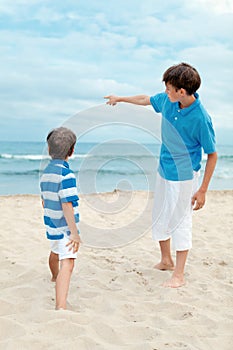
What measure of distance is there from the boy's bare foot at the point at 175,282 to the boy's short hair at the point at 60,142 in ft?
4.79

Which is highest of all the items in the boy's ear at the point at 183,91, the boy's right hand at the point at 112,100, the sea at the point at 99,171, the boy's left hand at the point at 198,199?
the boy's ear at the point at 183,91

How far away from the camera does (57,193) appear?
9.20ft

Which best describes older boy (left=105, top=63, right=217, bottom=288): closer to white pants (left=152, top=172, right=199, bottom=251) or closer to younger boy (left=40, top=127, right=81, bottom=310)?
white pants (left=152, top=172, right=199, bottom=251)

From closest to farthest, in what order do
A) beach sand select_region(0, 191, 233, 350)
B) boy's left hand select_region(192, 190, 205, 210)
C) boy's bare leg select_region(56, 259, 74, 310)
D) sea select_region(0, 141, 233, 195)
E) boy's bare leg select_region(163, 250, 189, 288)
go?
beach sand select_region(0, 191, 233, 350)
boy's bare leg select_region(56, 259, 74, 310)
boy's left hand select_region(192, 190, 205, 210)
boy's bare leg select_region(163, 250, 189, 288)
sea select_region(0, 141, 233, 195)

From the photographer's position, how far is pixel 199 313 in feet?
9.98

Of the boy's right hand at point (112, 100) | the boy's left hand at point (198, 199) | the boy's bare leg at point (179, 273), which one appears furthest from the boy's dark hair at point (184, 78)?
the boy's bare leg at point (179, 273)

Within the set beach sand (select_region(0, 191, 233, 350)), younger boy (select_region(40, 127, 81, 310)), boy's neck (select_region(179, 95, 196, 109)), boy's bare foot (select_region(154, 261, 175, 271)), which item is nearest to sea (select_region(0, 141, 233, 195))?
beach sand (select_region(0, 191, 233, 350))

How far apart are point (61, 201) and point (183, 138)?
46.4 inches

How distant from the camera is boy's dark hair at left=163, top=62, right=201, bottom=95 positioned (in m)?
3.24

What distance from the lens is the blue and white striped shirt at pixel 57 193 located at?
9.11 feet

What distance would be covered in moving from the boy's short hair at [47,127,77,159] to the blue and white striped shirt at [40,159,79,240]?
5 centimetres

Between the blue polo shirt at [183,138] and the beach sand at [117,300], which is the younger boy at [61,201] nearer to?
the beach sand at [117,300]

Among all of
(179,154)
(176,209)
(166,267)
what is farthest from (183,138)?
(166,267)

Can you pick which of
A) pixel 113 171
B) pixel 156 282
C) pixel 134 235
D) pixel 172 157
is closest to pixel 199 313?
pixel 156 282
